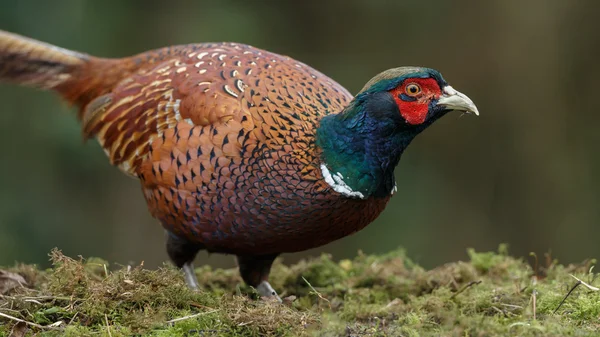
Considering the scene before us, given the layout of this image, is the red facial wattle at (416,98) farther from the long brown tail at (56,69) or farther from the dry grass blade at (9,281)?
the dry grass blade at (9,281)

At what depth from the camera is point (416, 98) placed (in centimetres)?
466

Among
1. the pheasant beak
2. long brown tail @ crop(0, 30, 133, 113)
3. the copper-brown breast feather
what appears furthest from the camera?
long brown tail @ crop(0, 30, 133, 113)

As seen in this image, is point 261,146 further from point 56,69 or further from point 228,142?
point 56,69

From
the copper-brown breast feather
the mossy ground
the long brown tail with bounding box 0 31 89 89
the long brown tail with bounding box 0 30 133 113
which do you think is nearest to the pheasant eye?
the copper-brown breast feather

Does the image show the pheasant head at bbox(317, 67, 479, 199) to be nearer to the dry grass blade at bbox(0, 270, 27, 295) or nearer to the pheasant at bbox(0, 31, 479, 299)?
the pheasant at bbox(0, 31, 479, 299)

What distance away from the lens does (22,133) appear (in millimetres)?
9812

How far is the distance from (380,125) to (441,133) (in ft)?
21.8

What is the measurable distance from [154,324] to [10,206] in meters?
6.33

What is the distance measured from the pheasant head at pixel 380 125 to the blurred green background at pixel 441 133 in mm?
5483

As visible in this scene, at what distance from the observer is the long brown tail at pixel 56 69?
627 centimetres

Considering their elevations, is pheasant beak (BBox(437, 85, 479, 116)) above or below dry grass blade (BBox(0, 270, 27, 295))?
above

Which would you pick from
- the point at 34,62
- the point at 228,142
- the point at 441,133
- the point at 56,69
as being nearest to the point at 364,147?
the point at 228,142

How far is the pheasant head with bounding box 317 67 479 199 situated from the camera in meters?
4.68

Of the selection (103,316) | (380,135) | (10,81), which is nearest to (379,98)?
(380,135)
